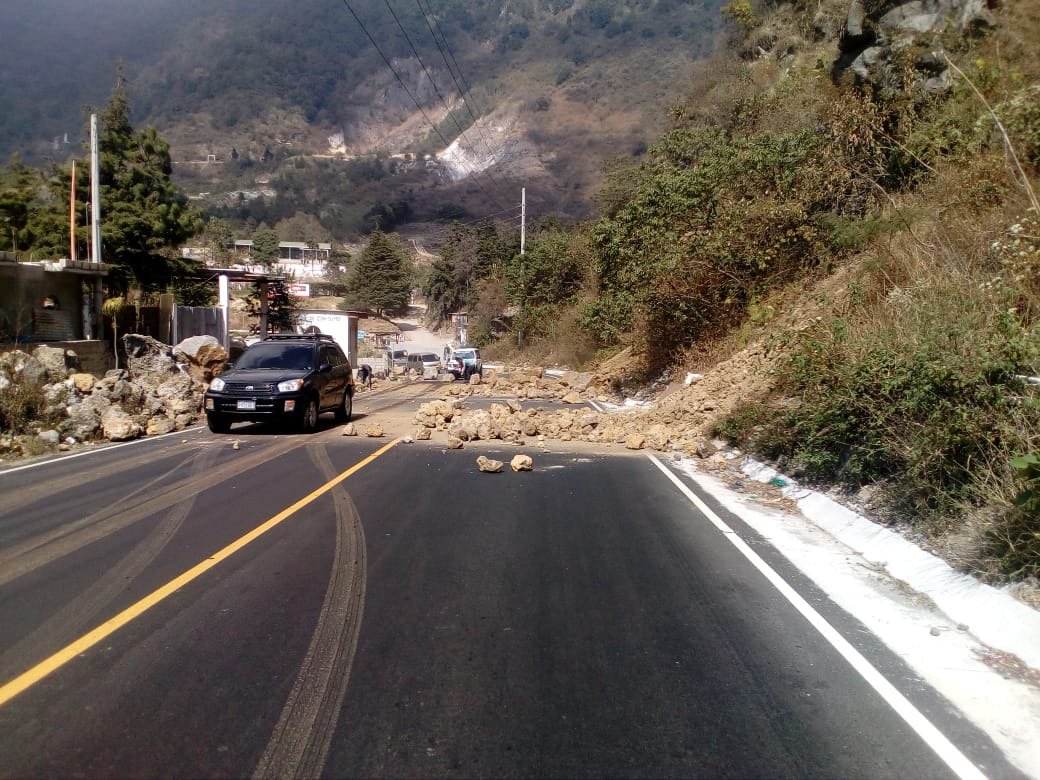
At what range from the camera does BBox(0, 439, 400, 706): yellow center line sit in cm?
420

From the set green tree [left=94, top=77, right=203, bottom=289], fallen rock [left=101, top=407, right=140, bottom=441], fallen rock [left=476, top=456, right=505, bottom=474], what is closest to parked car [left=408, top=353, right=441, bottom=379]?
green tree [left=94, top=77, right=203, bottom=289]

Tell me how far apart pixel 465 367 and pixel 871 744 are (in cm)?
3841

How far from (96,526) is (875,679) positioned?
686cm

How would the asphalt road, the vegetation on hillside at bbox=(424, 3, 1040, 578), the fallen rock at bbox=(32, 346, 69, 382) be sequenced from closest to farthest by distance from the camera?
the asphalt road < the vegetation on hillside at bbox=(424, 3, 1040, 578) < the fallen rock at bbox=(32, 346, 69, 382)

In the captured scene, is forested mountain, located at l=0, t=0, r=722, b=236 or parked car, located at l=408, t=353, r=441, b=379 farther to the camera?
forested mountain, located at l=0, t=0, r=722, b=236

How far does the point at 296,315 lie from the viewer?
47.0 metres

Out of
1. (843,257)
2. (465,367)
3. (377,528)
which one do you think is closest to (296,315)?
(465,367)

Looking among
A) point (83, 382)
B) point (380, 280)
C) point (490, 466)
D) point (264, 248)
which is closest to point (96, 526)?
point (490, 466)

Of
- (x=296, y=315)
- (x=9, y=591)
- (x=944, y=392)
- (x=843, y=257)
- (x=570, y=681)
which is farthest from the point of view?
(x=296, y=315)

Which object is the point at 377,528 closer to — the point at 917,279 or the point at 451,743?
the point at 451,743

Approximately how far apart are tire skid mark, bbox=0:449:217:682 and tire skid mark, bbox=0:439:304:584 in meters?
0.42

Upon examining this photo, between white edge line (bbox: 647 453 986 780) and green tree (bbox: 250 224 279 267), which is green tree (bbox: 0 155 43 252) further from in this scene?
green tree (bbox: 250 224 279 267)

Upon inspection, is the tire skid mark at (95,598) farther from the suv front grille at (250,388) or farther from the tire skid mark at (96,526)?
the suv front grille at (250,388)

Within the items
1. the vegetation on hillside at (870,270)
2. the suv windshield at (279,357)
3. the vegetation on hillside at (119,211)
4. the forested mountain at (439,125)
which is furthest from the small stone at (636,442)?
the forested mountain at (439,125)
